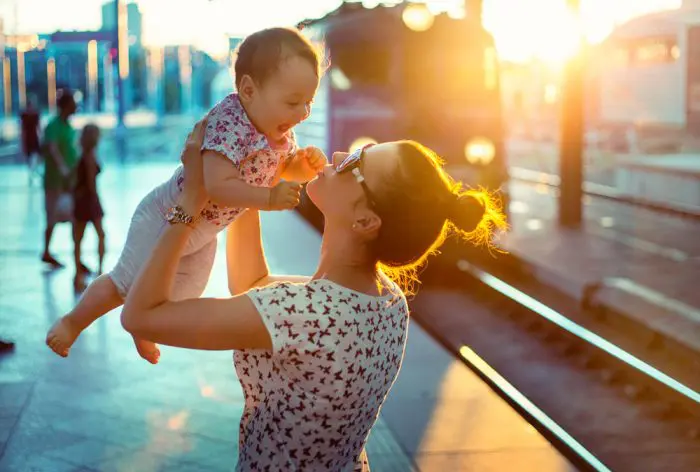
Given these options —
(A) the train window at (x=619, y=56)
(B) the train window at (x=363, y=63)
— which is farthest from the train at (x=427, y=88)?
(A) the train window at (x=619, y=56)

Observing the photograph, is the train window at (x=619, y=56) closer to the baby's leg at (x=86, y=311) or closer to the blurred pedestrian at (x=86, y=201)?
the blurred pedestrian at (x=86, y=201)

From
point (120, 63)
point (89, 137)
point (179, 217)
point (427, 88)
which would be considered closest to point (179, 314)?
point (179, 217)

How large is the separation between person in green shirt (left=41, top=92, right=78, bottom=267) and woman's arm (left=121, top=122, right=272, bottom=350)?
7509 millimetres

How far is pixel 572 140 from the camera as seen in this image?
1491cm

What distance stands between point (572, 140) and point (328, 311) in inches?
517

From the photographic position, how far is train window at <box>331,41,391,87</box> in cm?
1266

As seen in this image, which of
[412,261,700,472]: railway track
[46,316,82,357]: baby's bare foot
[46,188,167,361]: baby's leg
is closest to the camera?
[46,188,167,361]: baby's leg

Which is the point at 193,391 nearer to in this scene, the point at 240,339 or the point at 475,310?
the point at 240,339

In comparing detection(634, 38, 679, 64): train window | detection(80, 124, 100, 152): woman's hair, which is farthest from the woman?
detection(634, 38, 679, 64): train window

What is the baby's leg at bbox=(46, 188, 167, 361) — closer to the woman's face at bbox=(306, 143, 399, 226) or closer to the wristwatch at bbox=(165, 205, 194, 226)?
the wristwatch at bbox=(165, 205, 194, 226)

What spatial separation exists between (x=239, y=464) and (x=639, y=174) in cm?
1705

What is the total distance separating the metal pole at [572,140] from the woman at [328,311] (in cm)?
1204

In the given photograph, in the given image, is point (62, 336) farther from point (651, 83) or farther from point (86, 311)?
point (651, 83)

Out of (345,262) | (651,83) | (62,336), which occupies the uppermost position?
(651,83)
